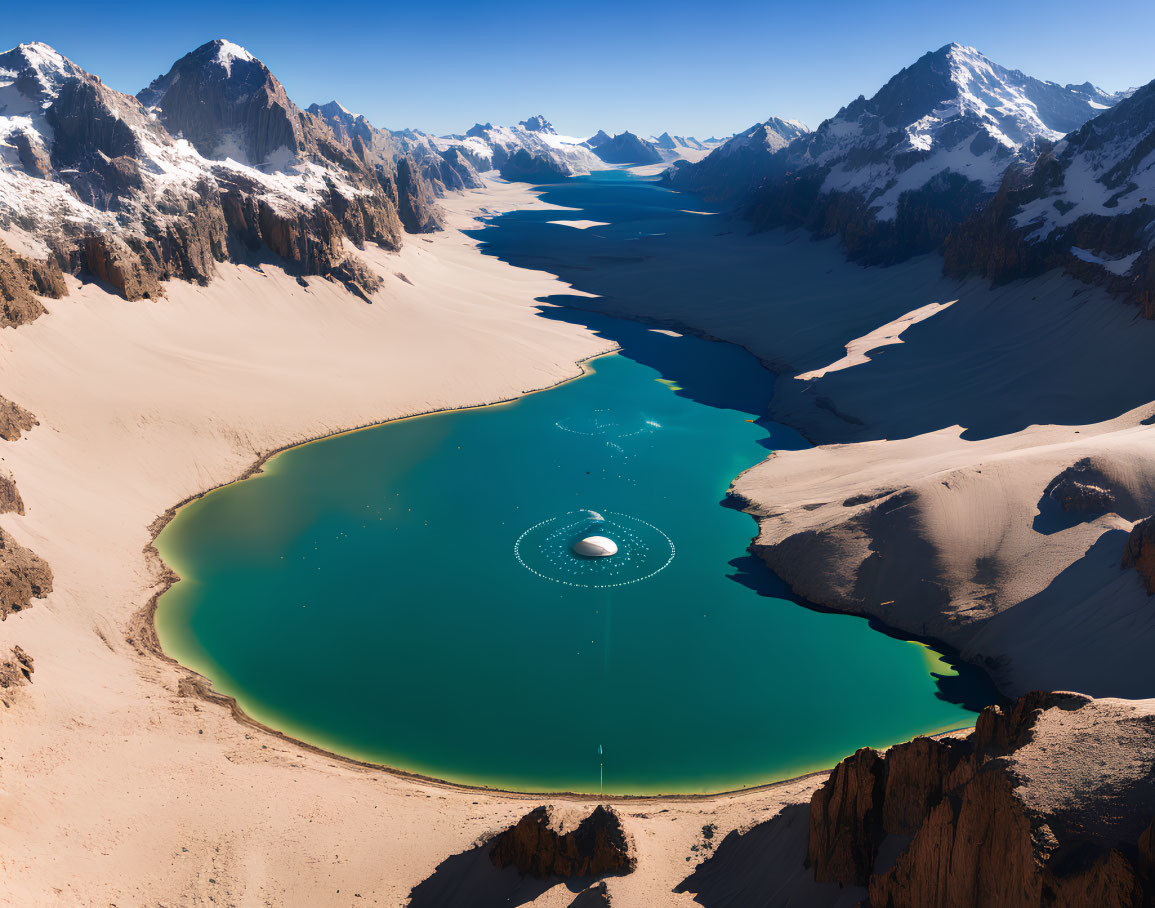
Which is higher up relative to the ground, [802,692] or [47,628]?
[47,628]

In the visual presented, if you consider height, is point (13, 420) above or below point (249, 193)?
below

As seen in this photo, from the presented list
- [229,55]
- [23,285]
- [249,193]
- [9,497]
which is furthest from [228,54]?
[9,497]

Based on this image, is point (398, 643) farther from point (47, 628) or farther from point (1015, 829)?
point (1015, 829)

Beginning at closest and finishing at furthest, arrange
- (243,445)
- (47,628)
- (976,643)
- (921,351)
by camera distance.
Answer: (47,628), (976,643), (243,445), (921,351)

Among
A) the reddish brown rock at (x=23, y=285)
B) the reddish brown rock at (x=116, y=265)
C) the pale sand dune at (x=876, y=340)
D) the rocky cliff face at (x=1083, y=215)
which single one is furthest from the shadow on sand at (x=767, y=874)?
the reddish brown rock at (x=116, y=265)

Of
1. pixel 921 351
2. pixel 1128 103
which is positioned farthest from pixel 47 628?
pixel 1128 103

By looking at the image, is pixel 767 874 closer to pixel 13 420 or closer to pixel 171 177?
pixel 13 420

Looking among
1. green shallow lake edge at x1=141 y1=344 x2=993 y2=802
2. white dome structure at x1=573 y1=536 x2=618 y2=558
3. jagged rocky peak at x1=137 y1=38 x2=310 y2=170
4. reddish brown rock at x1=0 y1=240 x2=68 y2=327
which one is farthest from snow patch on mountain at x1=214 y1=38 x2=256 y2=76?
white dome structure at x1=573 y1=536 x2=618 y2=558
